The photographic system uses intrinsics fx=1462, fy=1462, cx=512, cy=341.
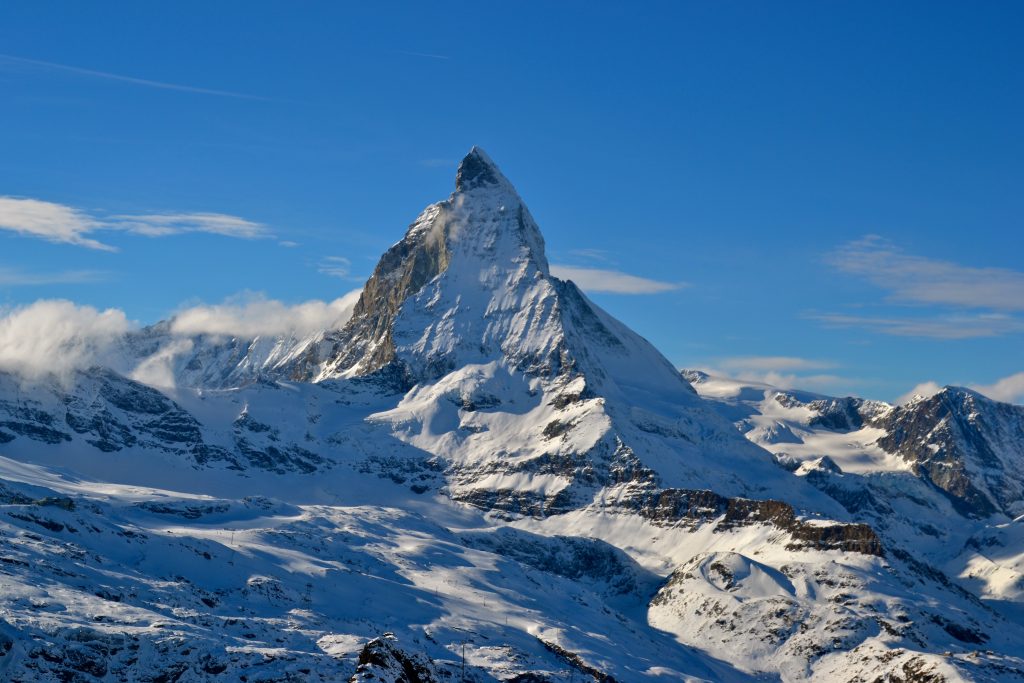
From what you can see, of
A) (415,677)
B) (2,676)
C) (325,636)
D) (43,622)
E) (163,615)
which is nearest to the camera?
(415,677)

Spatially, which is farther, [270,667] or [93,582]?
[93,582]

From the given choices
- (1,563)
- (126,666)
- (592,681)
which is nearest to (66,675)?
(126,666)

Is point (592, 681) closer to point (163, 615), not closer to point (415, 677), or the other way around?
point (163, 615)

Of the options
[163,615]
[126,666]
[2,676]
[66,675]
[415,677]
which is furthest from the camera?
[163,615]

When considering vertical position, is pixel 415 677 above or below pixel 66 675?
above

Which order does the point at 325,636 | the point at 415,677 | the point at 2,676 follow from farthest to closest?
the point at 325,636, the point at 2,676, the point at 415,677

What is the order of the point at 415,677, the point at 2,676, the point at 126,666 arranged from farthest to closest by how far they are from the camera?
the point at 126,666 → the point at 2,676 → the point at 415,677

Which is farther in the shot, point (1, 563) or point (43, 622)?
point (1, 563)

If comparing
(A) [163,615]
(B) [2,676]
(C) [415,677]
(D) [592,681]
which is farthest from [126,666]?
(D) [592,681]

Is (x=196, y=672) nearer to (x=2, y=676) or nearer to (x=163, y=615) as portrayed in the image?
(x=2, y=676)
